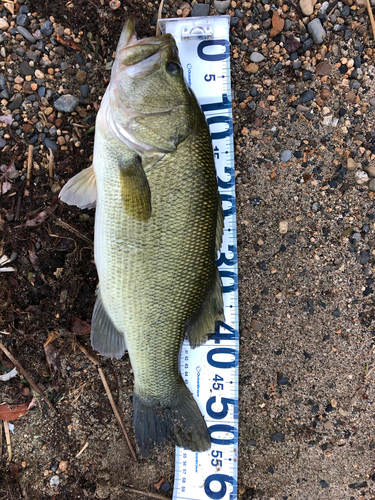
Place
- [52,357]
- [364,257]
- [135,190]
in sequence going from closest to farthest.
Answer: [135,190]
[52,357]
[364,257]

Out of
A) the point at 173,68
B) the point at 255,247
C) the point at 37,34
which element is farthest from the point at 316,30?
the point at 37,34

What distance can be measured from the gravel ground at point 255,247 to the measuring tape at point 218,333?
12cm

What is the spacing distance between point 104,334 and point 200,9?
2.33m

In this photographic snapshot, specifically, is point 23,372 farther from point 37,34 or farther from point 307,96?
point 307,96

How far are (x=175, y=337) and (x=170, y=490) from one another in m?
1.38

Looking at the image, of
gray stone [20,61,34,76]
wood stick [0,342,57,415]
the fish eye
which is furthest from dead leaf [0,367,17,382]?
the fish eye

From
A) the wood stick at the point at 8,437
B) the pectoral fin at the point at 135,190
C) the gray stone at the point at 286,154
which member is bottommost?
the wood stick at the point at 8,437

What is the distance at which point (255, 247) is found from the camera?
7.72ft

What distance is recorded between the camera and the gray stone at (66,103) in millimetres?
2172

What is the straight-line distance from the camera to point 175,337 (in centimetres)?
181

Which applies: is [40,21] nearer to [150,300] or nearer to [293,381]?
[150,300]

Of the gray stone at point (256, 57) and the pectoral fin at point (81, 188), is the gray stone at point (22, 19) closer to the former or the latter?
the pectoral fin at point (81, 188)

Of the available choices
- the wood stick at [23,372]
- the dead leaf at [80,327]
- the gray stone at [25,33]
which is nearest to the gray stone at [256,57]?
the gray stone at [25,33]

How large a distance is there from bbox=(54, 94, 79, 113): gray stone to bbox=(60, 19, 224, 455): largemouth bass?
59cm
